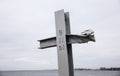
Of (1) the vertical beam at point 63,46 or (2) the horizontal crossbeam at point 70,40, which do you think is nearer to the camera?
(2) the horizontal crossbeam at point 70,40

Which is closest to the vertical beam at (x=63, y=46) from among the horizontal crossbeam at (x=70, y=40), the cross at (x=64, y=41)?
the cross at (x=64, y=41)

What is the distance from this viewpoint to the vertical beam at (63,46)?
4.29m

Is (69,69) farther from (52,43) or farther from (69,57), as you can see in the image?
(52,43)

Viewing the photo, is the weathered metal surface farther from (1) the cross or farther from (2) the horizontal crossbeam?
(2) the horizontal crossbeam

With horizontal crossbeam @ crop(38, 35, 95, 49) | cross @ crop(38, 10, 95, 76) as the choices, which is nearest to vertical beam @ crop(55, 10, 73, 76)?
cross @ crop(38, 10, 95, 76)

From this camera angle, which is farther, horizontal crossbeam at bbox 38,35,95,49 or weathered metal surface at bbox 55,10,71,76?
weathered metal surface at bbox 55,10,71,76

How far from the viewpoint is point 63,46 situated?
4.38 meters

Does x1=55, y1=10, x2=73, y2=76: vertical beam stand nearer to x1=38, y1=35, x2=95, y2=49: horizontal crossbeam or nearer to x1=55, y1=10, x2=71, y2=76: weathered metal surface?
x1=55, y1=10, x2=71, y2=76: weathered metal surface

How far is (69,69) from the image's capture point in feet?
14.1

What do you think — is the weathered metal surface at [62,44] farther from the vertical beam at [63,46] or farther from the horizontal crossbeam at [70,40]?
the horizontal crossbeam at [70,40]

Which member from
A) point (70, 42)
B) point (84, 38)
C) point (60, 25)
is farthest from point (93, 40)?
point (60, 25)

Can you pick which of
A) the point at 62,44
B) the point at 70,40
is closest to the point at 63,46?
the point at 62,44

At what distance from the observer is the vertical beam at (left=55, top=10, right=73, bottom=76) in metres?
4.29

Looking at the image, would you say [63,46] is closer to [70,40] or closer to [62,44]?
[62,44]
